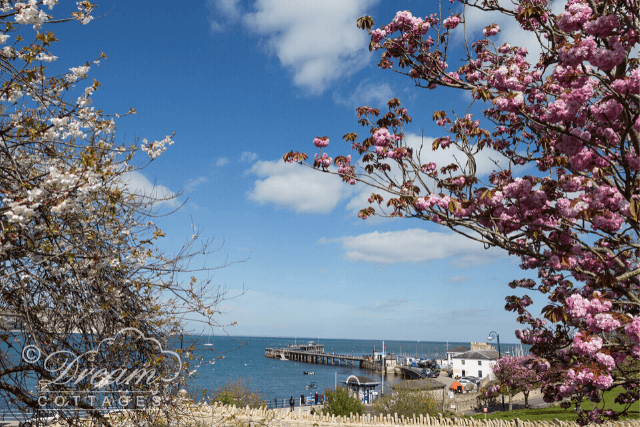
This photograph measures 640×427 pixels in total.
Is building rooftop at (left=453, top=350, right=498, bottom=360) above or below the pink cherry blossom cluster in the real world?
below

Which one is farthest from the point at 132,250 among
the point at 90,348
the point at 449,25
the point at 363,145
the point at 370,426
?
the point at 370,426

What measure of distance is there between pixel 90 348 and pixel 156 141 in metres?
3.07

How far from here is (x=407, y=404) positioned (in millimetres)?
21109

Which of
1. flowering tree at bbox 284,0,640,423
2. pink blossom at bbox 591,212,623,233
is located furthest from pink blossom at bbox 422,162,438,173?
pink blossom at bbox 591,212,623,233

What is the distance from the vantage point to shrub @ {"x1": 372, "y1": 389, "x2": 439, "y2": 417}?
67.7 feet

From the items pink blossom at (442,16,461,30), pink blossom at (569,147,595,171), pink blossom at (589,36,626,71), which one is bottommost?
pink blossom at (569,147,595,171)

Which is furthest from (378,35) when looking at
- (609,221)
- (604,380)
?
(604,380)

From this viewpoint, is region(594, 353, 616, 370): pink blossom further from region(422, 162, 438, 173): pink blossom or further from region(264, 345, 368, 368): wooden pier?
region(264, 345, 368, 368): wooden pier

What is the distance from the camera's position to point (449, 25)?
736 cm

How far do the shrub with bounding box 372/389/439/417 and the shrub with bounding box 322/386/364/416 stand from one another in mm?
1407

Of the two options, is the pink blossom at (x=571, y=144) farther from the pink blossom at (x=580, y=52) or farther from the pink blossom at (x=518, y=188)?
the pink blossom at (x=580, y=52)

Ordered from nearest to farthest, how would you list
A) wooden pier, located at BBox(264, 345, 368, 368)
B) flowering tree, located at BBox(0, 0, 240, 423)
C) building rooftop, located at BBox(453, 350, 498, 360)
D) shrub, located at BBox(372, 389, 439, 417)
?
flowering tree, located at BBox(0, 0, 240, 423) < shrub, located at BBox(372, 389, 439, 417) < building rooftop, located at BBox(453, 350, 498, 360) < wooden pier, located at BBox(264, 345, 368, 368)

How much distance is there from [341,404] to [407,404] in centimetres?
351

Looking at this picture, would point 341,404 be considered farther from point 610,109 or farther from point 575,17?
point 575,17
